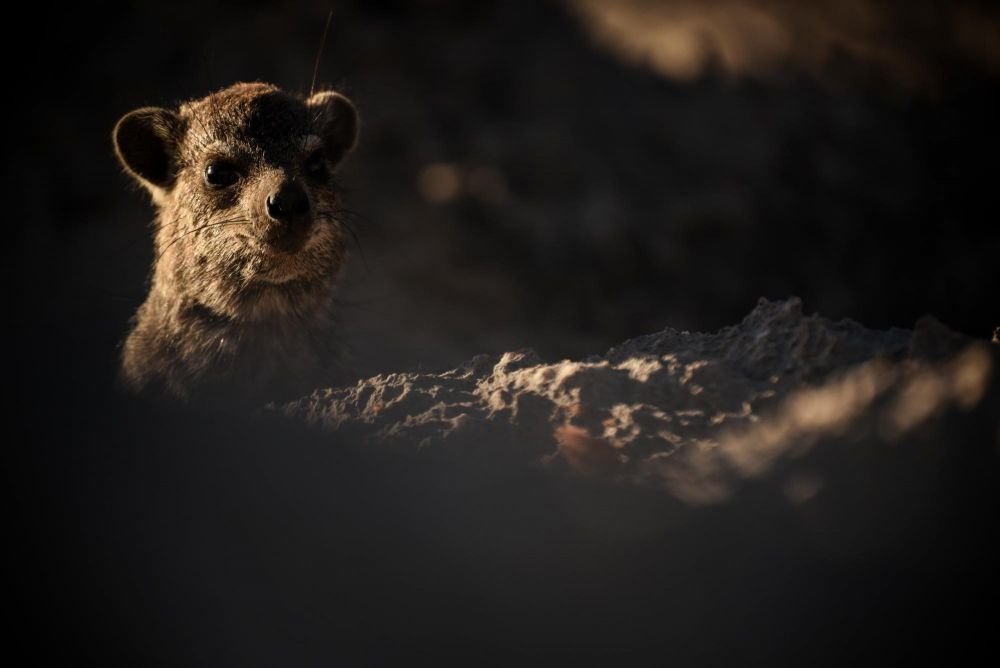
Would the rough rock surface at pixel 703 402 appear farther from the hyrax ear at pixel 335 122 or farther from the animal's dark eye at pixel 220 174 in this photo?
the hyrax ear at pixel 335 122

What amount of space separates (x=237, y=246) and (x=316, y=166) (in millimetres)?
547

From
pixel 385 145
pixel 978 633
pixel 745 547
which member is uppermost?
pixel 385 145

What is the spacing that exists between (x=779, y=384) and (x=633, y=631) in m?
0.89

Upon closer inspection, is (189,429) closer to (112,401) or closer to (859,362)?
(112,401)

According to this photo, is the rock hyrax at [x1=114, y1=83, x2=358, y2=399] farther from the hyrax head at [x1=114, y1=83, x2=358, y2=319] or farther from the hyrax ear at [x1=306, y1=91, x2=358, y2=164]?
the hyrax ear at [x1=306, y1=91, x2=358, y2=164]

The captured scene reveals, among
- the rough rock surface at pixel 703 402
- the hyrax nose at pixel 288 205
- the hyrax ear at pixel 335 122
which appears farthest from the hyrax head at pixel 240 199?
the rough rock surface at pixel 703 402

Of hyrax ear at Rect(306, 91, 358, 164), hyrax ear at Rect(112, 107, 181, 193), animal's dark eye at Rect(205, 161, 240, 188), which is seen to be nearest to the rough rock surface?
animal's dark eye at Rect(205, 161, 240, 188)

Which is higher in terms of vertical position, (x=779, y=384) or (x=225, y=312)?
(x=225, y=312)

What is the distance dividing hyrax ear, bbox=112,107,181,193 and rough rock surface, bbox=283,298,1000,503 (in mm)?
1525

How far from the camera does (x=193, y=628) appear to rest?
1.87 metres

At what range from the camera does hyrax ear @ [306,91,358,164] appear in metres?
4.07

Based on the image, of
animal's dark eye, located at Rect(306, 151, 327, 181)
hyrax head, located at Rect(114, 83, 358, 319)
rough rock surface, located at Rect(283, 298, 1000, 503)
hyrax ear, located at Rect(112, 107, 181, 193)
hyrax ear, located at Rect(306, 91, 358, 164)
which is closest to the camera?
rough rock surface, located at Rect(283, 298, 1000, 503)

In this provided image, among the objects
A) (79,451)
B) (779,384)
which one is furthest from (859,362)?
(79,451)

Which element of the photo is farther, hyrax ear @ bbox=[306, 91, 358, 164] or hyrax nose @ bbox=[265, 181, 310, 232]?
hyrax ear @ bbox=[306, 91, 358, 164]
